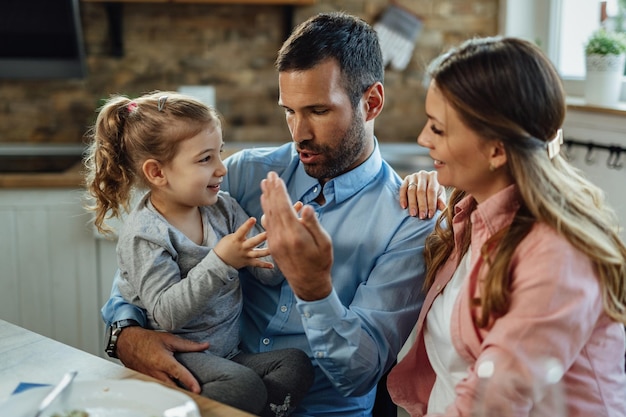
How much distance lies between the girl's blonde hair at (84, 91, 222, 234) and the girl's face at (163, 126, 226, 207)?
15 mm

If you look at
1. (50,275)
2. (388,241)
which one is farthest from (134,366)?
(50,275)

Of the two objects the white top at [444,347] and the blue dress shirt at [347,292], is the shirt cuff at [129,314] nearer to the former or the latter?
the blue dress shirt at [347,292]

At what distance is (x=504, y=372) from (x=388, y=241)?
0.55 meters

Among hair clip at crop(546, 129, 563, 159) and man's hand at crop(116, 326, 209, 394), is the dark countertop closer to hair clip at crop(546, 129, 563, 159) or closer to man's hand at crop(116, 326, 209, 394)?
man's hand at crop(116, 326, 209, 394)

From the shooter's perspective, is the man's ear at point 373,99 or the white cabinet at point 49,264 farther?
the white cabinet at point 49,264

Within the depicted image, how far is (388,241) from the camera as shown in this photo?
1756 mm

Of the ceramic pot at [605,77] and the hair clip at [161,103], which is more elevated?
the hair clip at [161,103]

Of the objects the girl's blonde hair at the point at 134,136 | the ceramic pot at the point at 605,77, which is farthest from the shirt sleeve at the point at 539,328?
the ceramic pot at the point at 605,77

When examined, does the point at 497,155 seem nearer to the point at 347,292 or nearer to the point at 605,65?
the point at 347,292

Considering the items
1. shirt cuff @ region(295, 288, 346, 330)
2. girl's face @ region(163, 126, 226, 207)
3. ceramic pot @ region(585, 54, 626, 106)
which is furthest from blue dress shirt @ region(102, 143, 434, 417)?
ceramic pot @ region(585, 54, 626, 106)

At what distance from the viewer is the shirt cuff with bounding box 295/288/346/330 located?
58.2 inches

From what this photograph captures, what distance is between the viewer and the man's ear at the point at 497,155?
134cm

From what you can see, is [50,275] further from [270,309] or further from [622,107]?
[622,107]

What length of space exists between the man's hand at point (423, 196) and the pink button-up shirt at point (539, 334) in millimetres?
336
